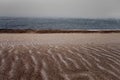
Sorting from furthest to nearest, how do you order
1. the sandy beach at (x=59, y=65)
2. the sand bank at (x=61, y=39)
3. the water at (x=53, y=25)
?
the water at (x=53, y=25), the sand bank at (x=61, y=39), the sandy beach at (x=59, y=65)

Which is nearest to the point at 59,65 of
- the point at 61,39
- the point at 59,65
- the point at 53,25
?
the point at 59,65

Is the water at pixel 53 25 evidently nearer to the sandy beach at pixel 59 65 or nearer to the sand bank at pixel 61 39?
the sand bank at pixel 61 39

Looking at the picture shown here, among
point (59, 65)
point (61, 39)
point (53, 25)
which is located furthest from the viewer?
point (53, 25)

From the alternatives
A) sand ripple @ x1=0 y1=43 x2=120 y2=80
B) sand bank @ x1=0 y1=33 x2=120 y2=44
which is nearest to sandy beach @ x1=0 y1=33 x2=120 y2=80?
sand ripple @ x1=0 y1=43 x2=120 y2=80

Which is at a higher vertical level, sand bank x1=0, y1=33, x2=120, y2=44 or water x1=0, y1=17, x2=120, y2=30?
sand bank x1=0, y1=33, x2=120, y2=44

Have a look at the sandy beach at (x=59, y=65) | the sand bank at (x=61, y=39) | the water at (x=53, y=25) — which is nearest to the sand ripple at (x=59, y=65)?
the sandy beach at (x=59, y=65)

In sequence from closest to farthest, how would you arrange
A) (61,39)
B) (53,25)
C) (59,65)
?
(59,65)
(61,39)
(53,25)

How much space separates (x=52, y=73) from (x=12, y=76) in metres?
0.51

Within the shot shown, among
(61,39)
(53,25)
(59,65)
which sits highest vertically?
(59,65)

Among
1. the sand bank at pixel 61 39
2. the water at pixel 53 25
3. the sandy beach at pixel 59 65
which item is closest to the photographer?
the sandy beach at pixel 59 65

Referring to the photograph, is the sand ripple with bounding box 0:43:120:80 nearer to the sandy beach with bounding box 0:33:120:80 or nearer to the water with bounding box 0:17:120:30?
the sandy beach with bounding box 0:33:120:80

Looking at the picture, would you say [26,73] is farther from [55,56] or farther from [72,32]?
[72,32]

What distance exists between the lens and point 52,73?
324cm

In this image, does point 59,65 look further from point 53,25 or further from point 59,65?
point 53,25
